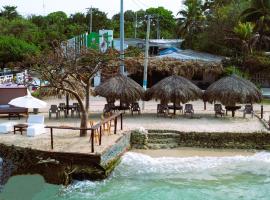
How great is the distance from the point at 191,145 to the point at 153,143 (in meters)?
1.83

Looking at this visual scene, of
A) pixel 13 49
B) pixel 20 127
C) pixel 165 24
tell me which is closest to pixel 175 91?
pixel 20 127

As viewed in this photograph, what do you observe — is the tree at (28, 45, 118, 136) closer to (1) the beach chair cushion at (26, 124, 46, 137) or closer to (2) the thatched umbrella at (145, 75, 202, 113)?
(1) the beach chair cushion at (26, 124, 46, 137)

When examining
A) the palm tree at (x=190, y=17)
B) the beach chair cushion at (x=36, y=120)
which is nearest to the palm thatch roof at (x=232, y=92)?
the beach chair cushion at (x=36, y=120)

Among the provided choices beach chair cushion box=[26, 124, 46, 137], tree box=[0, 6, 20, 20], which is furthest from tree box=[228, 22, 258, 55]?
tree box=[0, 6, 20, 20]

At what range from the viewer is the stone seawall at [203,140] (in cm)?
2181

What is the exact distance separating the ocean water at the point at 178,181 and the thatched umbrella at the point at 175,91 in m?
6.05

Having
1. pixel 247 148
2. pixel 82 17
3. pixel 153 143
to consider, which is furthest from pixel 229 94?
pixel 82 17

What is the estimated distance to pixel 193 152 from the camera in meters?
21.3

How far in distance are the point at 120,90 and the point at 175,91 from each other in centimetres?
309

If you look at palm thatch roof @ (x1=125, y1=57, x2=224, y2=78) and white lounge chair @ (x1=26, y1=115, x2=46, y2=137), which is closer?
white lounge chair @ (x1=26, y1=115, x2=46, y2=137)

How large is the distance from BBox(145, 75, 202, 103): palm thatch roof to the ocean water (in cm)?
605

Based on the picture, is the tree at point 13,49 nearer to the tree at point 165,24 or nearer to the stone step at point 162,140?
the stone step at point 162,140

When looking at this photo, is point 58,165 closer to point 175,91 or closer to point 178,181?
point 178,181

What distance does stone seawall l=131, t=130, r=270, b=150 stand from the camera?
21.8m
